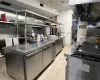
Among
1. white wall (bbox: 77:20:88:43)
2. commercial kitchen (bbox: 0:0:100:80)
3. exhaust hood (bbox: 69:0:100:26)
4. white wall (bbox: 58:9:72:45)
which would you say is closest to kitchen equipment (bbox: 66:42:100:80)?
commercial kitchen (bbox: 0:0:100:80)

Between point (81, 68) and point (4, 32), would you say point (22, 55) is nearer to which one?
point (81, 68)

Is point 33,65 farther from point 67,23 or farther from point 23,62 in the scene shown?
point 67,23

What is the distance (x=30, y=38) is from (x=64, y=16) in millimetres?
4277

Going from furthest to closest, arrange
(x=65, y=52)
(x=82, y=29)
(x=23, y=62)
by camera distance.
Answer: (x=82, y=29), (x=23, y=62), (x=65, y=52)

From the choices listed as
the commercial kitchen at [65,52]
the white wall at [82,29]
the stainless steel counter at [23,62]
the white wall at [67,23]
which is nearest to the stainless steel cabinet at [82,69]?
the commercial kitchen at [65,52]

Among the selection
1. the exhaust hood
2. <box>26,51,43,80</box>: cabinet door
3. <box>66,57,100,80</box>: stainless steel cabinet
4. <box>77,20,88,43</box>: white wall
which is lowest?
<box>26,51,43,80</box>: cabinet door

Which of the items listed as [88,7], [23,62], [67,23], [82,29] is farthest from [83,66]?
[67,23]

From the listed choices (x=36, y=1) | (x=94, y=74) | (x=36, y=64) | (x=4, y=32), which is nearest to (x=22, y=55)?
(x=36, y=64)

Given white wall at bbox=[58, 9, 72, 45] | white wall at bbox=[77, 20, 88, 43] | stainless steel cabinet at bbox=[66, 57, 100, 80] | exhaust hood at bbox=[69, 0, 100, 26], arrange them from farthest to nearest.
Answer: white wall at bbox=[58, 9, 72, 45] < white wall at bbox=[77, 20, 88, 43] < stainless steel cabinet at bbox=[66, 57, 100, 80] < exhaust hood at bbox=[69, 0, 100, 26]

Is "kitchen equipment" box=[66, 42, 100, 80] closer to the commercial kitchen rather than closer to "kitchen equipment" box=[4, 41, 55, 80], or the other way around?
the commercial kitchen

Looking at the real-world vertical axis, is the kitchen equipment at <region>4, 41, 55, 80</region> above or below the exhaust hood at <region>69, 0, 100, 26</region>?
below

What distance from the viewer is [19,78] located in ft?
5.26

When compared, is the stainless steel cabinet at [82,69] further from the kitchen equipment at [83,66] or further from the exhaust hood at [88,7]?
the exhaust hood at [88,7]

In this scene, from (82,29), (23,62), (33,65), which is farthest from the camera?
(82,29)
